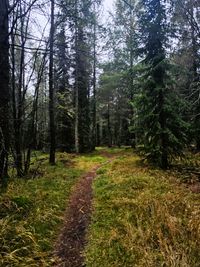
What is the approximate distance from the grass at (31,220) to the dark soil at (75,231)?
0.18 m

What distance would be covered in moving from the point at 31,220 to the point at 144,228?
270 centimetres

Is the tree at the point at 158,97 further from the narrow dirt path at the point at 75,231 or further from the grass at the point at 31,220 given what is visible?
the grass at the point at 31,220

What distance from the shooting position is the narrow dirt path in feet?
18.6

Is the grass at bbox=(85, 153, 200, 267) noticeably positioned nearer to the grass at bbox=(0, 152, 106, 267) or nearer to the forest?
the forest

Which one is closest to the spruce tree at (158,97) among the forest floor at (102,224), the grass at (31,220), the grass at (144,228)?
the forest floor at (102,224)

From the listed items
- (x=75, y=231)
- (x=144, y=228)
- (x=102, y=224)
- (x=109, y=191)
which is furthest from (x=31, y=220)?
(x=109, y=191)

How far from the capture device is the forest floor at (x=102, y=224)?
17.6 feet

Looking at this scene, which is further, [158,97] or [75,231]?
[158,97]

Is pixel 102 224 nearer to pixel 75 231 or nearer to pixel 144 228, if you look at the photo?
pixel 75 231

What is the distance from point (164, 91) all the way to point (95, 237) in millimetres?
9999

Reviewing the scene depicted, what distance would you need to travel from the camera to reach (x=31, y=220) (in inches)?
282

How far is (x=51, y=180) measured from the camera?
40.0ft

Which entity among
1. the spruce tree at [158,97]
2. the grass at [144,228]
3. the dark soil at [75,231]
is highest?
the spruce tree at [158,97]

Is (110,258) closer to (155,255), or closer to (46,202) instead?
(155,255)
